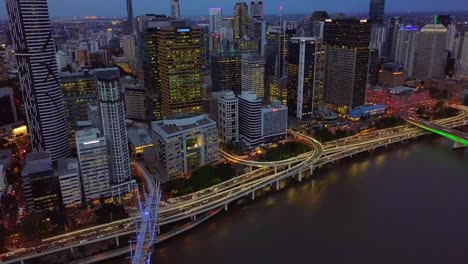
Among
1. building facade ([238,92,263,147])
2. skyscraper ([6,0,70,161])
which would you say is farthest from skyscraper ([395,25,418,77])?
skyscraper ([6,0,70,161])

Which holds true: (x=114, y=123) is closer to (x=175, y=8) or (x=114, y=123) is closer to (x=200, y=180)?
(x=200, y=180)

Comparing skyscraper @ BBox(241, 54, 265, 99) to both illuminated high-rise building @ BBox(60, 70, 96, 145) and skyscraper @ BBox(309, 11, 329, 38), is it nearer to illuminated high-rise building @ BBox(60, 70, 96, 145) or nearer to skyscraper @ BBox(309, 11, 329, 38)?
illuminated high-rise building @ BBox(60, 70, 96, 145)

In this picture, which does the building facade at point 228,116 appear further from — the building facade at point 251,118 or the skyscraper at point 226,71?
the skyscraper at point 226,71

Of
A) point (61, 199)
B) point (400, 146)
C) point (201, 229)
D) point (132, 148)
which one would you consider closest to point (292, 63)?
point (400, 146)

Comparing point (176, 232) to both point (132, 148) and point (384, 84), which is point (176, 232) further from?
point (384, 84)

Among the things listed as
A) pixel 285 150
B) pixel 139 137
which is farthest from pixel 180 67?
pixel 285 150

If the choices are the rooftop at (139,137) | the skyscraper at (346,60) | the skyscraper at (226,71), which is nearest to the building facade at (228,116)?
the rooftop at (139,137)
